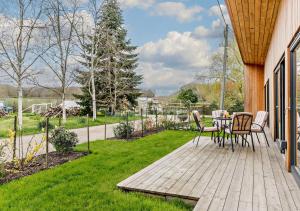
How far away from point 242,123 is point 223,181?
97.5 inches

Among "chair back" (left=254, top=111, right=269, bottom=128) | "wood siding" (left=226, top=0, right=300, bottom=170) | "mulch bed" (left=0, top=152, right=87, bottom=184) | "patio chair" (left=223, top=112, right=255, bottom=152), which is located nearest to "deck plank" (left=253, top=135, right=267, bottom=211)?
"wood siding" (left=226, top=0, right=300, bottom=170)

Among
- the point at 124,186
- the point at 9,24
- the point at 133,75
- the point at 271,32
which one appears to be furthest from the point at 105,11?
the point at 124,186

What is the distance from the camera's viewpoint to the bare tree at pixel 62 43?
41.5 feet

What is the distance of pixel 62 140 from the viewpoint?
5.48 meters

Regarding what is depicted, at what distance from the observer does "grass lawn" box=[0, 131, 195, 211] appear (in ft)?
9.35

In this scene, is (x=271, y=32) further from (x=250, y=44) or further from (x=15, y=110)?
(x=15, y=110)

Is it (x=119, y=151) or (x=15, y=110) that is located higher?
(x=15, y=110)

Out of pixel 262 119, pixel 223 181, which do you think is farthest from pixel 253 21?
pixel 223 181

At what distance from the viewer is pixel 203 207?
2.54 meters

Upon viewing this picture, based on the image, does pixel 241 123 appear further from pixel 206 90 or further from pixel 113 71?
pixel 206 90

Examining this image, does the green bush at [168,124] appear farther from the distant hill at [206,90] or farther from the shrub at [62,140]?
the distant hill at [206,90]

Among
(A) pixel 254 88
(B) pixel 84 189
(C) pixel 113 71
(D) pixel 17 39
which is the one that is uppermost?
(D) pixel 17 39

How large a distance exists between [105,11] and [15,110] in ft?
25.3

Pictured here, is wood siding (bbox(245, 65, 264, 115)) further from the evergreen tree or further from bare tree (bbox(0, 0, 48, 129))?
bare tree (bbox(0, 0, 48, 129))
